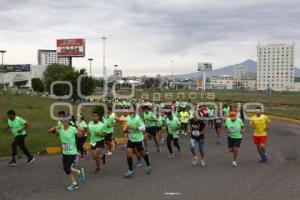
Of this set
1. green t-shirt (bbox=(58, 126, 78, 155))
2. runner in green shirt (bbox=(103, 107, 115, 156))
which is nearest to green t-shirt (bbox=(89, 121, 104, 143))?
green t-shirt (bbox=(58, 126, 78, 155))

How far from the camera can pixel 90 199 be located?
9289mm

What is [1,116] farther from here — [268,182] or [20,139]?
[268,182]

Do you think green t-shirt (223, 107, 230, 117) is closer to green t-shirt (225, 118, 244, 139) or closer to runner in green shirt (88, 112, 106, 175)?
green t-shirt (225, 118, 244, 139)

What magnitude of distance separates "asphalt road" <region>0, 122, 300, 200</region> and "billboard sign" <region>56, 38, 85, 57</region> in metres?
69.1

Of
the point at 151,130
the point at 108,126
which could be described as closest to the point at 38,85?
the point at 151,130

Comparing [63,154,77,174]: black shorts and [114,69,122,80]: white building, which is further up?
[114,69,122,80]: white building

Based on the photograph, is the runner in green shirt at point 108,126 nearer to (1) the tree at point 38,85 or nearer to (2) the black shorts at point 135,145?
(2) the black shorts at point 135,145

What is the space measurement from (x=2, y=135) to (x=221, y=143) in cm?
926

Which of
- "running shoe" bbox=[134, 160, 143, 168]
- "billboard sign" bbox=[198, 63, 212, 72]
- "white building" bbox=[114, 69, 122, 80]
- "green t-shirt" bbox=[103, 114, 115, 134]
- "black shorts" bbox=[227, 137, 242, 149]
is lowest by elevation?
"running shoe" bbox=[134, 160, 143, 168]

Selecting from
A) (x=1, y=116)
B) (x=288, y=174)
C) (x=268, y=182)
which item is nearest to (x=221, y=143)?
(x=288, y=174)

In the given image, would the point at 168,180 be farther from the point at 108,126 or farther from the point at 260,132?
the point at 260,132

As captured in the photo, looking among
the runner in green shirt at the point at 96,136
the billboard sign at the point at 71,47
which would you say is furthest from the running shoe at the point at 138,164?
the billboard sign at the point at 71,47

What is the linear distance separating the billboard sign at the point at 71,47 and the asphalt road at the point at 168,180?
6907cm

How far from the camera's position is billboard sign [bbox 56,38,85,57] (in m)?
84.3
